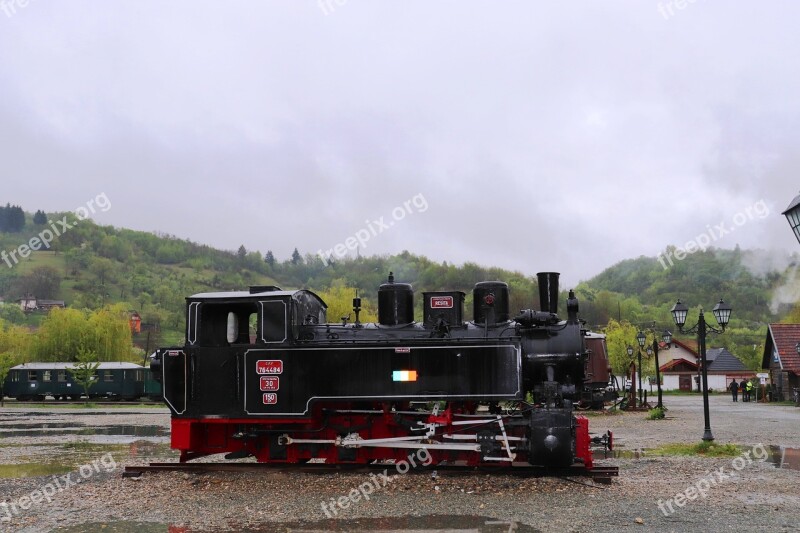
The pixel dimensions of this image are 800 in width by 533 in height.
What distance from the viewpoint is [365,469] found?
12.0m

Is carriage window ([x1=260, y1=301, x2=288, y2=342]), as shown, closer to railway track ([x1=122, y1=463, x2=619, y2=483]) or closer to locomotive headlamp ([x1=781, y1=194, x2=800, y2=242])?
railway track ([x1=122, y1=463, x2=619, y2=483])

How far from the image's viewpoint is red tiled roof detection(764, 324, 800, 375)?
41.5 meters

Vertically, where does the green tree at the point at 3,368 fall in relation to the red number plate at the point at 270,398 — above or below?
below

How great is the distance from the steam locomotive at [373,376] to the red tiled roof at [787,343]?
35673 millimetres

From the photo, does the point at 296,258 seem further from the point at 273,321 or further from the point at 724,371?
the point at 273,321

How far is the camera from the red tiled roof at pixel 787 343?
41.5 meters

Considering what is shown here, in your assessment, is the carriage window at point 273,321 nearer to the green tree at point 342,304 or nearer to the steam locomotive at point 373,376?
the steam locomotive at point 373,376

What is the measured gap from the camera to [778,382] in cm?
4531

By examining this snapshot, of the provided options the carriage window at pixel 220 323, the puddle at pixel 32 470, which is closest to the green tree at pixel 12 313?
the puddle at pixel 32 470

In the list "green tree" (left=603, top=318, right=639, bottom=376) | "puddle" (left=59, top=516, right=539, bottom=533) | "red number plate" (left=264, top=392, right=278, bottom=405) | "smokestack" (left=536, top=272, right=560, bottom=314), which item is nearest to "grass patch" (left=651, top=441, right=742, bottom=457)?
"smokestack" (left=536, top=272, right=560, bottom=314)

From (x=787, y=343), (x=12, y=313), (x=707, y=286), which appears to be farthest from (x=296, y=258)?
(x=787, y=343)

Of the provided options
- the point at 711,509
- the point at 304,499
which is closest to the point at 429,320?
the point at 304,499

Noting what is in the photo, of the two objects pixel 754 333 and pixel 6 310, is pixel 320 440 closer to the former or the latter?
pixel 754 333

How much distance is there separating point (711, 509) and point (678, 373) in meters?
78.5
